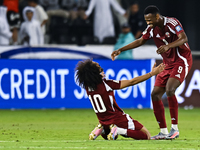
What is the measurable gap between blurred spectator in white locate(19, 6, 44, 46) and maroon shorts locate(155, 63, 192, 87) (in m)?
7.04

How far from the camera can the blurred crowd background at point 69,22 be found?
14016 mm

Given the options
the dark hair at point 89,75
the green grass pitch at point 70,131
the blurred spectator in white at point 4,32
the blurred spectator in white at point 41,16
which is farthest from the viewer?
the blurred spectator in white at point 41,16

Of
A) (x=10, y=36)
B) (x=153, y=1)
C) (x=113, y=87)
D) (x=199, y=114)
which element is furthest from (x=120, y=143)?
(x=153, y=1)

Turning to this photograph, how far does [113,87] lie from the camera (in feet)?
22.4

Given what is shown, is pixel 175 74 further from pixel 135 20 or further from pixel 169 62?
pixel 135 20

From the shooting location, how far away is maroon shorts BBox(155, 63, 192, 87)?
7254 mm

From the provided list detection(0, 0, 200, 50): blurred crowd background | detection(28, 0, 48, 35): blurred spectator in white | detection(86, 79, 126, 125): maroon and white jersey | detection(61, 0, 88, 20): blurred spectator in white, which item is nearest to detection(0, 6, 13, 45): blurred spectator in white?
detection(0, 0, 200, 50): blurred crowd background

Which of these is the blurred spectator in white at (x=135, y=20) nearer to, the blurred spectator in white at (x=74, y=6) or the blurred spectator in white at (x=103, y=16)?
the blurred spectator in white at (x=103, y=16)

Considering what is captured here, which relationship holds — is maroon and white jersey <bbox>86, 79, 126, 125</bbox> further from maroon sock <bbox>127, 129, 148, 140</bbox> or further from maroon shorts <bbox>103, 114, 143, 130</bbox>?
maroon sock <bbox>127, 129, 148, 140</bbox>

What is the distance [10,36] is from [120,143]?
8067 millimetres

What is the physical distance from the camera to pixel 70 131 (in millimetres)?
8680

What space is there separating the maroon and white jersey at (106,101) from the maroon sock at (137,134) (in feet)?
0.87

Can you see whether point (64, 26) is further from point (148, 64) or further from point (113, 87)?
point (113, 87)

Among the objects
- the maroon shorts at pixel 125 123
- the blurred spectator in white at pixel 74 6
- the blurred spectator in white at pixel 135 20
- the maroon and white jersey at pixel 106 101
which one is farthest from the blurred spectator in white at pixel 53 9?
the maroon shorts at pixel 125 123
